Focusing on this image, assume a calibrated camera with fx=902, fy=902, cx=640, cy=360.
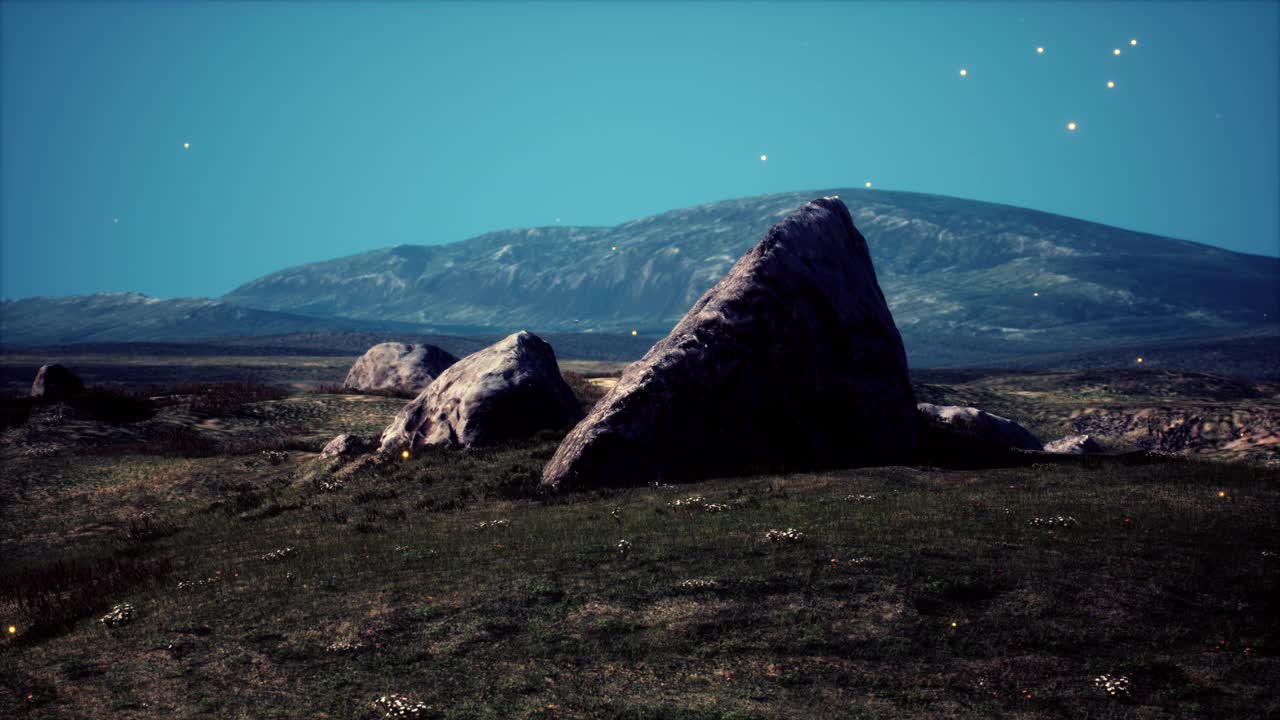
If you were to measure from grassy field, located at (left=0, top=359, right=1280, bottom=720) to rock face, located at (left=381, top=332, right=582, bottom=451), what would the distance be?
607 cm

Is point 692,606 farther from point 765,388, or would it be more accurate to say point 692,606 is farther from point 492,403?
point 492,403

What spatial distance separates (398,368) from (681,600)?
49.8m

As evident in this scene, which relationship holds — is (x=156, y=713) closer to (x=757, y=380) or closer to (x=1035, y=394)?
(x=757, y=380)

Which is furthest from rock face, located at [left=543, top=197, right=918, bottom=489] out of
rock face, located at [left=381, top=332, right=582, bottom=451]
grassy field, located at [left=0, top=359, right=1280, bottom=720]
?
rock face, located at [left=381, top=332, right=582, bottom=451]

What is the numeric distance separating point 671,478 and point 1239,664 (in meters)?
15.7

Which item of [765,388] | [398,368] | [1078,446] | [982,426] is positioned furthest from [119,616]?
[398,368]

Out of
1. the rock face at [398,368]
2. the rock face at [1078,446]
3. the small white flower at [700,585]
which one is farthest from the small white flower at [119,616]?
the rock face at [398,368]

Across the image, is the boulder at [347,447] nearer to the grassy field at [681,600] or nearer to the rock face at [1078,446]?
the grassy field at [681,600]

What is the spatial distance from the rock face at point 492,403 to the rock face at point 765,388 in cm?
655

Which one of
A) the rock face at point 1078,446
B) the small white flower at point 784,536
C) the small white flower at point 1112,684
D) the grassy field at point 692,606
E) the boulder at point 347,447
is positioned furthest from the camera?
the rock face at point 1078,446

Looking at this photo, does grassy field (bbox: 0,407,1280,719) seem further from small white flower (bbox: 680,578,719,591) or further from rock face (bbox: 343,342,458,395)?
rock face (bbox: 343,342,458,395)

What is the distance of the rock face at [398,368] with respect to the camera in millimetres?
60719

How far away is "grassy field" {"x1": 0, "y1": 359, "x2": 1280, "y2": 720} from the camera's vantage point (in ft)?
40.3

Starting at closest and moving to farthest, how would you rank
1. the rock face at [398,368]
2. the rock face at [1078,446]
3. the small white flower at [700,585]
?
the small white flower at [700,585] → the rock face at [1078,446] → the rock face at [398,368]
